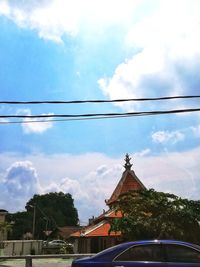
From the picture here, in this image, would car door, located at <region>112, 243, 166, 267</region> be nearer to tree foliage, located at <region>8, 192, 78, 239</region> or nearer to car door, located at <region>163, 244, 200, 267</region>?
car door, located at <region>163, 244, 200, 267</region>

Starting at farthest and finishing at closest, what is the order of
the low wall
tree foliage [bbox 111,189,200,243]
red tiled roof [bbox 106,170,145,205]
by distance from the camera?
the low wall, red tiled roof [bbox 106,170,145,205], tree foliage [bbox 111,189,200,243]

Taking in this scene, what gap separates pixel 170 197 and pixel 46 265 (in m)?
6.66

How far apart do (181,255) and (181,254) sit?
2 cm

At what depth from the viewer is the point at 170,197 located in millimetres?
24094

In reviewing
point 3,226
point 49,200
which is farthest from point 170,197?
point 49,200

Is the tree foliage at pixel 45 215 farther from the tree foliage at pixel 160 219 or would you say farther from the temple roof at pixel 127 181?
the tree foliage at pixel 160 219

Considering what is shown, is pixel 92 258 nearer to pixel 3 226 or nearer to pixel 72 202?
pixel 3 226

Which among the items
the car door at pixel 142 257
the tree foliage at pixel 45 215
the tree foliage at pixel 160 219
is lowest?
the car door at pixel 142 257

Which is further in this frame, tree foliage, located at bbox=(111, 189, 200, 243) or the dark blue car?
tree foliage, located at bbox=(111, 189, 200, 243)

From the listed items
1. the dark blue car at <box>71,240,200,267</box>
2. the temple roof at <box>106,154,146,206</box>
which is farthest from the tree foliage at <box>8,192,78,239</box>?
the dark blue car at <box>71,240,200,267</box>

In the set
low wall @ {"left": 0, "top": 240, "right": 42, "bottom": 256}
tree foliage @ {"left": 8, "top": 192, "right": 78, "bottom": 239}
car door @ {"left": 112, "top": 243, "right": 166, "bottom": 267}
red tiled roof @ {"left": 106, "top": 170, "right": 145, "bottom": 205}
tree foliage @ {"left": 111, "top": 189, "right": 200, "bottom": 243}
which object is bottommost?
car door @ {"left": 112, "top": 243, "right": 166, "bottom": 267}

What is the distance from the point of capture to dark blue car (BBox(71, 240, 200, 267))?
1018 centimetres

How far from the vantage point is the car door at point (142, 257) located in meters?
10.2

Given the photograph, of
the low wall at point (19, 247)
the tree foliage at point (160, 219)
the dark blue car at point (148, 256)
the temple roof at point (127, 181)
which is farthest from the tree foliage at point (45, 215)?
the dark blue car at point (148, 256)
